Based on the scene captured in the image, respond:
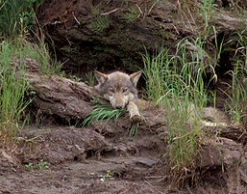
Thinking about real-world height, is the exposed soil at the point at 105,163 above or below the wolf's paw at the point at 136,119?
below

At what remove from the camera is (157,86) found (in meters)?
5.81

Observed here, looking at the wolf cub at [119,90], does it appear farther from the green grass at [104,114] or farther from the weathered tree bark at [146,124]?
the weathered tree bark at [146,124]

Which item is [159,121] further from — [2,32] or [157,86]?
[2,32]

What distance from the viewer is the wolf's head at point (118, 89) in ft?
19.6

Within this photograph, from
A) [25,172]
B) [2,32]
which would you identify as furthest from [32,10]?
[25,172]

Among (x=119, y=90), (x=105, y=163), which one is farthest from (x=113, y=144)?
(x=119, y=90)

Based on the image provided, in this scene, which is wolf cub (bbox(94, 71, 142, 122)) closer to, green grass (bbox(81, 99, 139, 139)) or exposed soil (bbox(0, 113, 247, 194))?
green grass (bbox(81, 99, 139, 139))

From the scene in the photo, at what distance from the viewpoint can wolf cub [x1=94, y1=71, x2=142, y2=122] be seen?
19.2ft

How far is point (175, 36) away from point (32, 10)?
3154 millimetres

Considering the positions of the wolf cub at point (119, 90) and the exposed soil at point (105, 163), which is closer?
the exposed soil at point (105, 163)

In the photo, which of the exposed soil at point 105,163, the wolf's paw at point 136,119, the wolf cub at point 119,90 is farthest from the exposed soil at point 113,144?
the wolf cub at point 119,90

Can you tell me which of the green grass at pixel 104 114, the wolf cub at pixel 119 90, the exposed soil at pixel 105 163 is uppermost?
the wolf cub at pixel 119 90

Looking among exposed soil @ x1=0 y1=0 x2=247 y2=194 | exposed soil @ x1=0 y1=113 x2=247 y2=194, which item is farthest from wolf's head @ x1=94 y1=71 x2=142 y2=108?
exposed soil @ x1=0 y1=113 x2=247 y2=194

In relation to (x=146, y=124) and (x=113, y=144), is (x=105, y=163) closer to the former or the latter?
(x=113, y=144)
